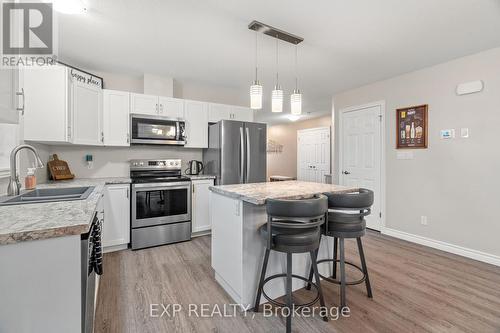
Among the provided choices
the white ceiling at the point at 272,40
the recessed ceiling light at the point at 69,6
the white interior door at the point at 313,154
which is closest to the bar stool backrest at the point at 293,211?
the white ceiling at the point at 272,40

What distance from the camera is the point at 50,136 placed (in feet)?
8.32

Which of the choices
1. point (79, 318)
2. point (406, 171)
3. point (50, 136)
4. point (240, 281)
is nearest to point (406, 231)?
point (406, 171)

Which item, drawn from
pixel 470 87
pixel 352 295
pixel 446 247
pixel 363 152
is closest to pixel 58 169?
pixel 352 295

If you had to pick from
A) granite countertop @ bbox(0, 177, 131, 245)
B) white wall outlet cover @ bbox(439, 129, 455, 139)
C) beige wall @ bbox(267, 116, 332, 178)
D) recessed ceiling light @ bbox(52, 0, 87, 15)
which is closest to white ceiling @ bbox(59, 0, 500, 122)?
recessed ceiling light @ bbox(52, 0, 87, 15)

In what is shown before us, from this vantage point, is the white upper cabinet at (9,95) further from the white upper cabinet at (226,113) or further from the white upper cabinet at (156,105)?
the white upper cabinet at (226,113)

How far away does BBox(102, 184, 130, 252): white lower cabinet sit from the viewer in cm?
298

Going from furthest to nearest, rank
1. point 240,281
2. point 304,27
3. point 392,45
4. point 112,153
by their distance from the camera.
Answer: point 112,153, point 392,45, point 304,27, point 240,281

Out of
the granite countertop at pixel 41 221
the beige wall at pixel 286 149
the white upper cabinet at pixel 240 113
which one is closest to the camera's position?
the granite countertop at pixel 41 221

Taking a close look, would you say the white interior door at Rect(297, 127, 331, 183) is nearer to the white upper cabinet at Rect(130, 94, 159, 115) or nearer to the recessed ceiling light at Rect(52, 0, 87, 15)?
the white upper cabinet at Rect(130, 94, 159, 115)

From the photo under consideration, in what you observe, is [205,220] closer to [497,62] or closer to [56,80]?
[56,80]

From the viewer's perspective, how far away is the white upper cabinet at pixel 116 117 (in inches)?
128

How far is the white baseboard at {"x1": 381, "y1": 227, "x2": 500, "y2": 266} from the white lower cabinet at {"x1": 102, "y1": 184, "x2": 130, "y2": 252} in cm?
393

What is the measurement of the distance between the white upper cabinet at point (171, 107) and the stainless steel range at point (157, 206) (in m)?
0.74

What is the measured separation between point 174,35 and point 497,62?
373 cm
